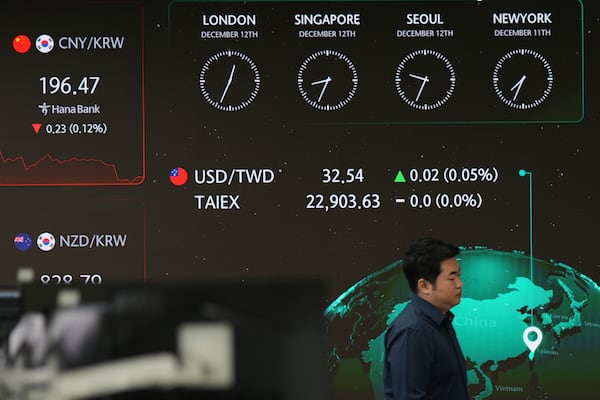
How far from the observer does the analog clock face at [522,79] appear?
427 cm

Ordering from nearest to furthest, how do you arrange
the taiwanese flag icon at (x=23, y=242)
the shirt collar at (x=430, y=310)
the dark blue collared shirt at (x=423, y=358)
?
the dark blue collared shirt at (x=423, y=358)
the shirt collar at (x=430, y=310)
the taiwanese flag icon at (x=23, y=242)

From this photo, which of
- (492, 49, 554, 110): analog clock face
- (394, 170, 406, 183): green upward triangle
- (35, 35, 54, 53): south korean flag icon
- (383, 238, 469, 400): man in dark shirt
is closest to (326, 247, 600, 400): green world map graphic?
(394, 170, 406, 183): green upward triangle

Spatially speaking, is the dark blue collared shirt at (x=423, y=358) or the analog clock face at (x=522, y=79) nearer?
the dark blue collared shirt at (x=423, y=358)

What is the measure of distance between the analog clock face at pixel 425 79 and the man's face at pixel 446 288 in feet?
5.15

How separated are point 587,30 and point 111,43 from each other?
7.53 ft

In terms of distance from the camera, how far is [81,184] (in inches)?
165

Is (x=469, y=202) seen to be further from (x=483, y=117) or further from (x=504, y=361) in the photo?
(x=504, y=361)

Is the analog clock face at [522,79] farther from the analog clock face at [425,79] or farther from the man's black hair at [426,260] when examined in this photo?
the man's black hair at [426,260]

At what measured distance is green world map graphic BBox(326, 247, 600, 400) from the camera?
166 inches

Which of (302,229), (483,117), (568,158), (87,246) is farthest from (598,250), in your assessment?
(87,246)

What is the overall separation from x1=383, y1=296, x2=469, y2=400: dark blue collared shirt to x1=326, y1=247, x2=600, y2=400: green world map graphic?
140 centimetres

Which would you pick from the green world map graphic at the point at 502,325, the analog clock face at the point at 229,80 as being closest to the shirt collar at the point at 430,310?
the green world map graphic at the point at 502,325

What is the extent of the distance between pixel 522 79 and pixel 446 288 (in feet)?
5.87

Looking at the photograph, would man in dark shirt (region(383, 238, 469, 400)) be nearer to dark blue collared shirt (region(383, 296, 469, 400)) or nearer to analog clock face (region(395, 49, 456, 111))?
dark blue collared shirt (region(383, 296, 469, 400))
